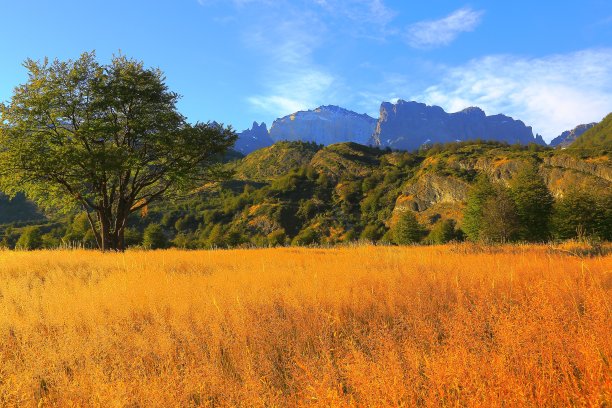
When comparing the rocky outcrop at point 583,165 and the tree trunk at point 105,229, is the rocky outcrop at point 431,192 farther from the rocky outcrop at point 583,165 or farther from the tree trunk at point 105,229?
the tree trunk at point 105,229

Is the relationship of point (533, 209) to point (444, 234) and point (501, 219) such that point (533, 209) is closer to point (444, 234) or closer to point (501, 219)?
point (501, 219)

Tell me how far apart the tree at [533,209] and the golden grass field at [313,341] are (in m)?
44.5

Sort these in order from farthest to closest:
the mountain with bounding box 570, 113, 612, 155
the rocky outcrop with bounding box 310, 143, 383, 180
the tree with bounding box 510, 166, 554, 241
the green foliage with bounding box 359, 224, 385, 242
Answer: the mountain with bounding box 570, 113, 612, 155 → the rocky outcrop with bounding box 310, 143, 383, 180 → the green foliage with bounding box 359, 224, 385, 242 → the tree with bounding box 510, 166, 554, 241

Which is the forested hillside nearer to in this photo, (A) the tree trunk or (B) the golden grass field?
(A) the tree trunk

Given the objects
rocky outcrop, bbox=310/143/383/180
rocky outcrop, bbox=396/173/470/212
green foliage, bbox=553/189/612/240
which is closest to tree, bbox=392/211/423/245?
rocky outcrop, bbox=396/173/470/212

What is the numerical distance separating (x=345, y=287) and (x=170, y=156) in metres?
13.9

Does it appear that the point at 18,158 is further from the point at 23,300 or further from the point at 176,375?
the point at 176,375

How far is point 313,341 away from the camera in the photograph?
13.3ft

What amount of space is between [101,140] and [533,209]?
49.9 m

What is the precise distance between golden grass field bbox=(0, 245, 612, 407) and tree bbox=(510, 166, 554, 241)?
44.5 m

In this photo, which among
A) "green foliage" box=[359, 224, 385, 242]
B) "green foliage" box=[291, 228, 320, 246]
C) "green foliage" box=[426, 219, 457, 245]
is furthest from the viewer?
"green foliage" box=[359, 224, 385, 242]

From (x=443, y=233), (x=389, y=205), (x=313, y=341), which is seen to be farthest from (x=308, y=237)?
(x=313, y=341)

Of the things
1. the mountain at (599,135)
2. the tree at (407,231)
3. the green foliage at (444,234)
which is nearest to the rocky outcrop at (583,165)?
the green foliage at (444,234)

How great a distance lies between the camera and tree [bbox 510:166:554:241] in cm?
4538
